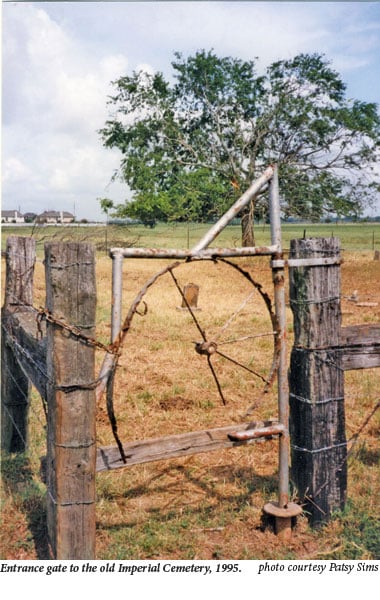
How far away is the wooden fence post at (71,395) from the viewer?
124 inches

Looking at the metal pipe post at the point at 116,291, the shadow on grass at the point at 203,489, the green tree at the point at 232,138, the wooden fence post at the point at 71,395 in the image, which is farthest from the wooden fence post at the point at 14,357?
the green tree at the point at 232,138

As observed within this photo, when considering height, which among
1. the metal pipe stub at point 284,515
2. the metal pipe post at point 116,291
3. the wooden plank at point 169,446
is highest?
the metal pipe post at point 116,291

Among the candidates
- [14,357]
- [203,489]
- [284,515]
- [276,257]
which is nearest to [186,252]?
[276,257]

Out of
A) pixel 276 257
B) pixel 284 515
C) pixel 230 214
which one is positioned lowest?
pixel 284 515

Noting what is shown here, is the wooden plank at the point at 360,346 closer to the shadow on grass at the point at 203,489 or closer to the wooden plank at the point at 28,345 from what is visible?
the shadow on grass at the point at 203,489

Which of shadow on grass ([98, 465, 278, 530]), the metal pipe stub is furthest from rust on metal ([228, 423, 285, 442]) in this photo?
shadow on grass ([98, 465, 278, 530])

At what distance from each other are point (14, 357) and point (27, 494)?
1293mm

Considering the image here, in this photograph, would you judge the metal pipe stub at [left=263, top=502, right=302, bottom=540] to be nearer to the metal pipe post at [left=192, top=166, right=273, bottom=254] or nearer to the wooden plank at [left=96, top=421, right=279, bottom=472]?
the wooden plank at [left=96, top=421, right=279, bottom=472]

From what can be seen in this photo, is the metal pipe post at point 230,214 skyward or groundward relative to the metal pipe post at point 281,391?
skyward

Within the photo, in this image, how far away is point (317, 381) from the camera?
4.04 meters

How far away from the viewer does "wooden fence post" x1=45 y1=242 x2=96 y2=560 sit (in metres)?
3.14

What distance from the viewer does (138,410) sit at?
6.52m

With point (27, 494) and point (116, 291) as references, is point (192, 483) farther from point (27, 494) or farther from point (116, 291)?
point (116, 291)

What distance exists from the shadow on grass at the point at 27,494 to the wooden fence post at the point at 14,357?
8.5 inches
